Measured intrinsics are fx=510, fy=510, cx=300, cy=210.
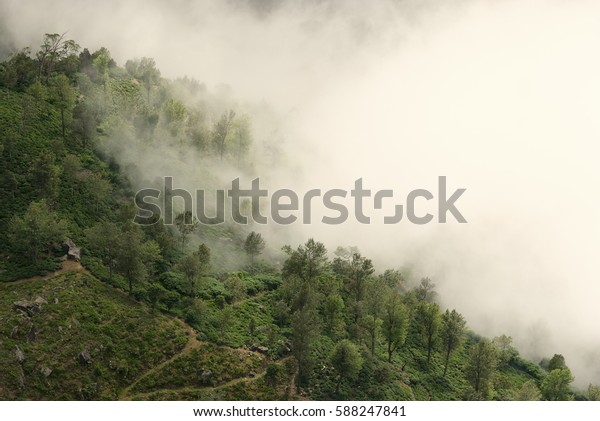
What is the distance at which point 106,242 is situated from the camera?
322 feet

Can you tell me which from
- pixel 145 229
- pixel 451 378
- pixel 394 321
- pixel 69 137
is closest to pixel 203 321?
pixel 145 229

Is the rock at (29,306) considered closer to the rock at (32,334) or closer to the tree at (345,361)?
the rock at (32,334)

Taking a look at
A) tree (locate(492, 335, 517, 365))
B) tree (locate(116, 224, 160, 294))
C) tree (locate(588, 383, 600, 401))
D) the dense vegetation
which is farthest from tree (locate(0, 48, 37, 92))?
tree (locate(588, 383, 600, 401))

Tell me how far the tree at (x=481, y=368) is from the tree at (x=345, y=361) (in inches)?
1100

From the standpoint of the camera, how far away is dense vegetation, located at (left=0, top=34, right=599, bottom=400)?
8231 centimetres

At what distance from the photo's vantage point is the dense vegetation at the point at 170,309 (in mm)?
82312

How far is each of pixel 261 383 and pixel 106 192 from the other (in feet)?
195

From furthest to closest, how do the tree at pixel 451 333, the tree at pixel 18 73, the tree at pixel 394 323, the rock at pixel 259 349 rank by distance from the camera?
the tree at pixel 18 73 < the tree at pixel 451 333 < the tree at pixel 394 323 < the rock at pixel 259 349

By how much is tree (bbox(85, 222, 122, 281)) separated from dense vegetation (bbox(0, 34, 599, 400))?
0.97 feet

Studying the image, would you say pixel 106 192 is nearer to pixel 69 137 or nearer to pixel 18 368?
pixel 69 137

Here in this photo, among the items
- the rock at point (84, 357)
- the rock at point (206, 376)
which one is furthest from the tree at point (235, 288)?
the rock at point (84, 357)

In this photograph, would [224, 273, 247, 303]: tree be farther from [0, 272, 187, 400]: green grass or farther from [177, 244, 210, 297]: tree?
[0, 272, 187, 400]: green grass

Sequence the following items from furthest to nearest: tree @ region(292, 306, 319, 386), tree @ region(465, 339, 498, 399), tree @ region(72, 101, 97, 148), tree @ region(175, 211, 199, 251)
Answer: tree @ region(72, 101, 97, 148) → tree @ region(175, 211, 199, 251) → tree @ region(465, 339, 498, 399) → tree @ region(292, 306, 319, 386)

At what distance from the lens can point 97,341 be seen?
83.8 meters
